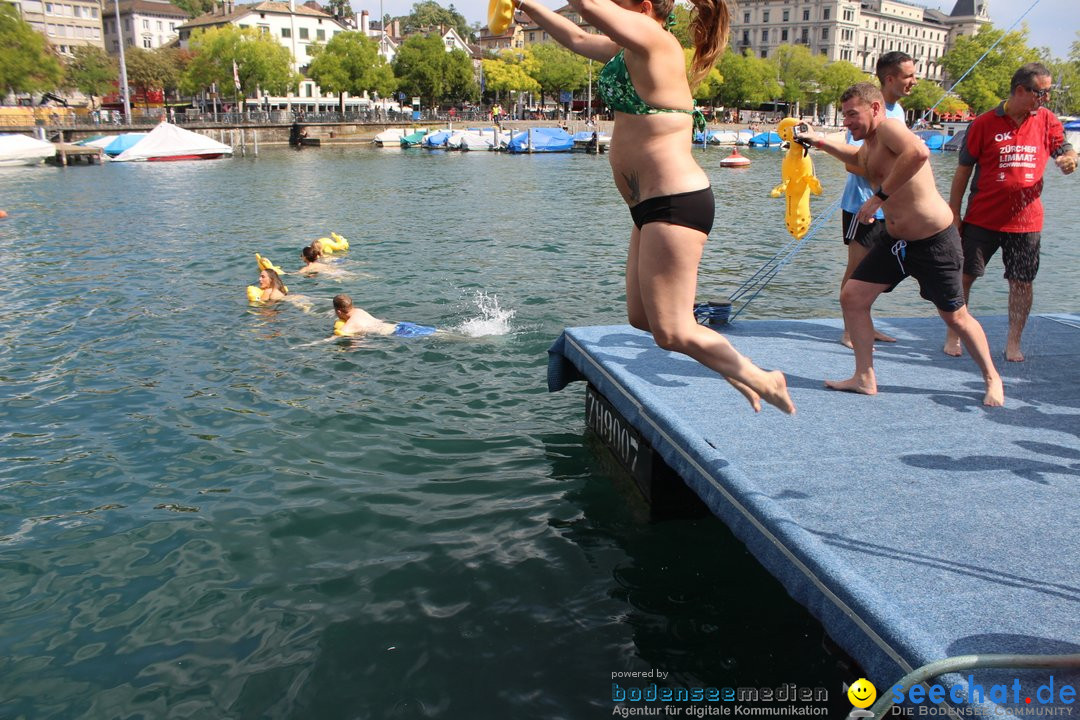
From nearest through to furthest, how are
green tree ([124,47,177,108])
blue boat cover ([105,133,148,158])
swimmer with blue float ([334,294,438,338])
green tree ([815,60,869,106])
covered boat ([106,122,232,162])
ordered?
1. swimmer with blue float ([334,294,438,338])
2. covered boat ([106,122,232,162])
3. blue boat cover ([105,133,148,158])
4. green tree ([124,47,177,108])
5. green tree ([815,60,869,106])

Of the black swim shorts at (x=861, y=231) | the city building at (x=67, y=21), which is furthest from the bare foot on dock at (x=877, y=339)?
the city building at (x=67, y=21)

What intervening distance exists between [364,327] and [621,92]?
8.35 meters

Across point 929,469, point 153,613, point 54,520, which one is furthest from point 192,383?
point 929,469

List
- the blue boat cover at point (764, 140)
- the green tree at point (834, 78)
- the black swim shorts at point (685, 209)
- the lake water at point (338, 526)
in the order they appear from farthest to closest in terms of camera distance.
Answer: the green tree at point (834, 78)
the blue boat cover at point (764, 140)
the lake water at point (338, 526)
the black swim shorts at point (685, 209)

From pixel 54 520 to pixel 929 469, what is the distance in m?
6.48

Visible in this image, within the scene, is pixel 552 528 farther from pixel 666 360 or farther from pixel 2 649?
pixel 2 649

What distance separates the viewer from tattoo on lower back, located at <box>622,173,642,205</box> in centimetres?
390

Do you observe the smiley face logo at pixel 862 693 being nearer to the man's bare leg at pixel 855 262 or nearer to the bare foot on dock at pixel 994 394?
the bare foot on dock at pixel 994 394

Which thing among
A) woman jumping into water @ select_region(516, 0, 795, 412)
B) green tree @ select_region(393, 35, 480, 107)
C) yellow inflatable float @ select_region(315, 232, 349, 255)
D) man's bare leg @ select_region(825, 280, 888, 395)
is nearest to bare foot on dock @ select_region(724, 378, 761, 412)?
woman jumping into water @ select_region(516, 0, 795, 412)

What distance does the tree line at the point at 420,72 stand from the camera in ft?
290

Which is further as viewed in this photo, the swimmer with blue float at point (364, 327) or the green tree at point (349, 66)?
the green tree at point (349, 66)

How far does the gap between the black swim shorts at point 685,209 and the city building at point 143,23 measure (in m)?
145

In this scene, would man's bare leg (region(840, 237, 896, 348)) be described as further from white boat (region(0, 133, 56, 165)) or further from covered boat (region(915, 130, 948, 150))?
covered boat (region(915, 130, 948, 150))

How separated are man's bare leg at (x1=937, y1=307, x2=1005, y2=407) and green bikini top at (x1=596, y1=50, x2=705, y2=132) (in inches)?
122
